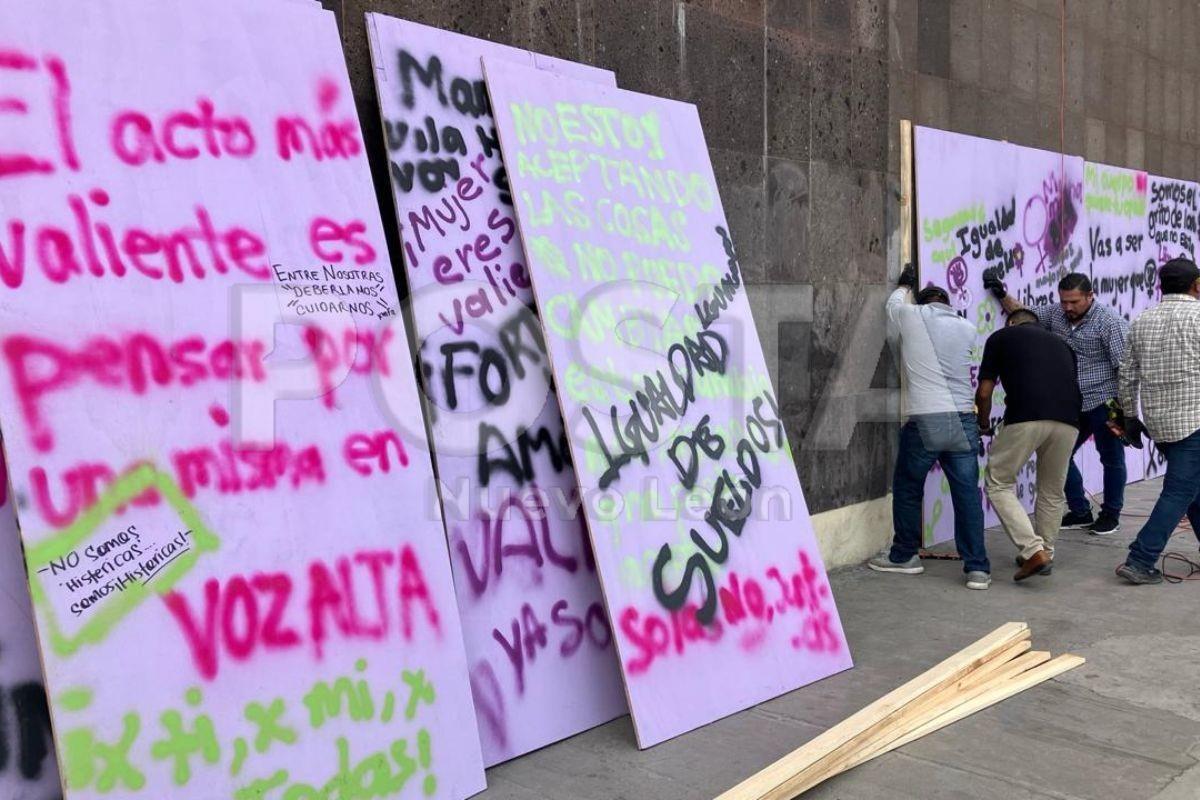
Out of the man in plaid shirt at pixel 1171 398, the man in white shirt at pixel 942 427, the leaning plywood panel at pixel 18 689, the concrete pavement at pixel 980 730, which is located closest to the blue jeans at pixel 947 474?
the man in white shirt at pixel 942 427

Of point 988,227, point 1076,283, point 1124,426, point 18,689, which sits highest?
point 988,227

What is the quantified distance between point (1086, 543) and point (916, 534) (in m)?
1.58

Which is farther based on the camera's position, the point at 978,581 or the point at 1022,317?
the point at 1022,317

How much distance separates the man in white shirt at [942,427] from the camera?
5883mm

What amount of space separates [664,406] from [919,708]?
1.47 meters

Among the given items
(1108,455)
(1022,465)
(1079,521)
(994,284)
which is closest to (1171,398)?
(1022,465)

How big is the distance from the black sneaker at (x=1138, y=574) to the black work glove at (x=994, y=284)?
205 centimetres

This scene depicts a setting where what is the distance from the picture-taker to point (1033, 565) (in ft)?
19.2

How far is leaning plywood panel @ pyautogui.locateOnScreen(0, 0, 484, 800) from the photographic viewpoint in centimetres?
271

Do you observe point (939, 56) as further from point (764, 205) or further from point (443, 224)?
point (443, 224)

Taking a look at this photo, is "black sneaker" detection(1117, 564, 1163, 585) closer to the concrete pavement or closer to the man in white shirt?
the concrete pavement

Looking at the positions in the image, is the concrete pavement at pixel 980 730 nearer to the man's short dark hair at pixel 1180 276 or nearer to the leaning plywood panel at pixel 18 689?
the leaning plywood panel at pixel 18 689

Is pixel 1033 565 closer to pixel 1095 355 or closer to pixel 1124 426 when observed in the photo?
pixel 1124 426

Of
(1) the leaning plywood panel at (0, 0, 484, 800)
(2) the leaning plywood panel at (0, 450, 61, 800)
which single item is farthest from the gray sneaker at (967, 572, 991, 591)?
(2) the leaning plywood panel at (0, 450, 61, 800)
